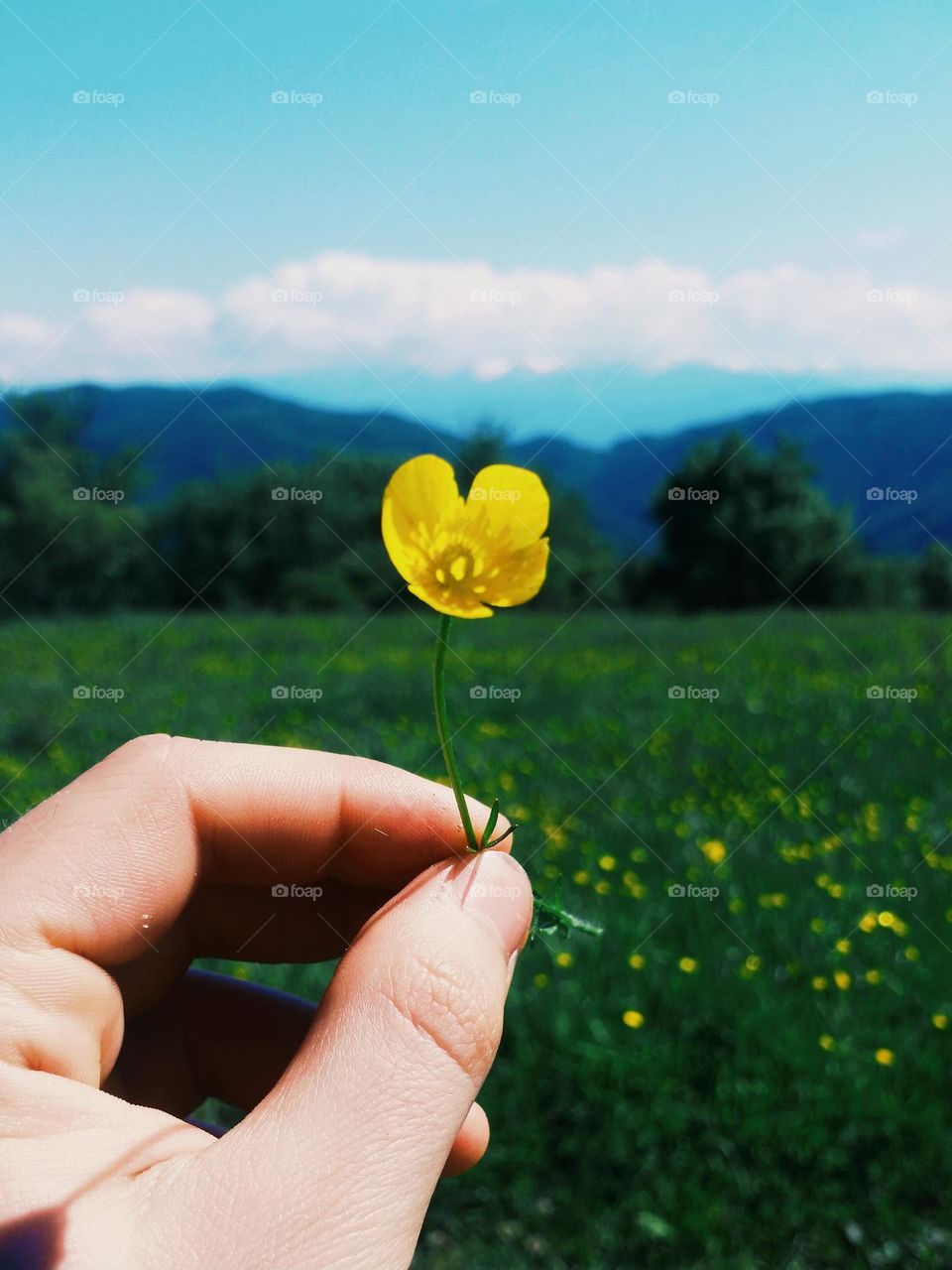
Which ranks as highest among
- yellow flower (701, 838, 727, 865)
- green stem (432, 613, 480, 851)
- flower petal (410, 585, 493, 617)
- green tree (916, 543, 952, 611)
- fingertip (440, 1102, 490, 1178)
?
flower petal (410, 585, 493, 617)

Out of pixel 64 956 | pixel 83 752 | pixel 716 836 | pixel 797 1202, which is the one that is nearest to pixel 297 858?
pixel 64 956

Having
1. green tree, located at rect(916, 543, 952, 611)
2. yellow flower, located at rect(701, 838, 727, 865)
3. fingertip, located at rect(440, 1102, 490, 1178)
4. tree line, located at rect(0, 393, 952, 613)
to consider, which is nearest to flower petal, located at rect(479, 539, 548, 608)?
fingertip, located at rect(440, 1102, 490, 1178)

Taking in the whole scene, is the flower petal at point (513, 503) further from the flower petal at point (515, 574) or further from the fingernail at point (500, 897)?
the fingernail at point (500, 897)

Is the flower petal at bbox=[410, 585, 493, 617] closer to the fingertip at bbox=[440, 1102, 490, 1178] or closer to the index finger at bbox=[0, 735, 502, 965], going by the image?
the index finger at bbox=[0, 735, 502, 965]

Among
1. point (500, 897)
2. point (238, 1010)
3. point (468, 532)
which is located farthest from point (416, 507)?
point (238, 1010)

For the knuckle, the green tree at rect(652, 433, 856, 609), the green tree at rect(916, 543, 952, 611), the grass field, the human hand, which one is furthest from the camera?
the green tree at rect(916, 543, 952, 611)

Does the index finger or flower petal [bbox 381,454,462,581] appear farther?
the index finger

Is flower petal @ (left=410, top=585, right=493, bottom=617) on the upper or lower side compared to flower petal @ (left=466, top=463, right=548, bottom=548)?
lower
